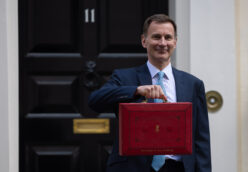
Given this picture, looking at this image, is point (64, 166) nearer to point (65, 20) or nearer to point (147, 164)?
point (65, 20)

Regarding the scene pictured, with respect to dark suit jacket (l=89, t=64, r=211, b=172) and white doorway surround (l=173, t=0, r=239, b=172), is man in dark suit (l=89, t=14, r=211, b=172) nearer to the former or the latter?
dark suit jacket (l=89, t=64, r=211, b=172)

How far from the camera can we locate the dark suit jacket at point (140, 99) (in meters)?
2.07

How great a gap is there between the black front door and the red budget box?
1529mm

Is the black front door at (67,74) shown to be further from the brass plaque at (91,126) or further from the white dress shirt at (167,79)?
the white dress shirt at (167,79)

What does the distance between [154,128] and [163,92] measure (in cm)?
22

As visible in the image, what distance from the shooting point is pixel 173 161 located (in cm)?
215

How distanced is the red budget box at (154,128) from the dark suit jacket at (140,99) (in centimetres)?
14

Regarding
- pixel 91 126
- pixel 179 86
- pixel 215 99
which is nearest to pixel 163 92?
pixel 179 86

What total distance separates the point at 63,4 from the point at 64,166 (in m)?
1.33

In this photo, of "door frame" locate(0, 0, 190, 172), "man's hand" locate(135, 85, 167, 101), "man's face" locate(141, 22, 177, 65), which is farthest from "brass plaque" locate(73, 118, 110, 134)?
"man's hand" locate(135, 85, 167, 101)

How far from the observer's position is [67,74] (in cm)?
350

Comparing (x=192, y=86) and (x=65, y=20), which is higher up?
(x=65, y=20)
